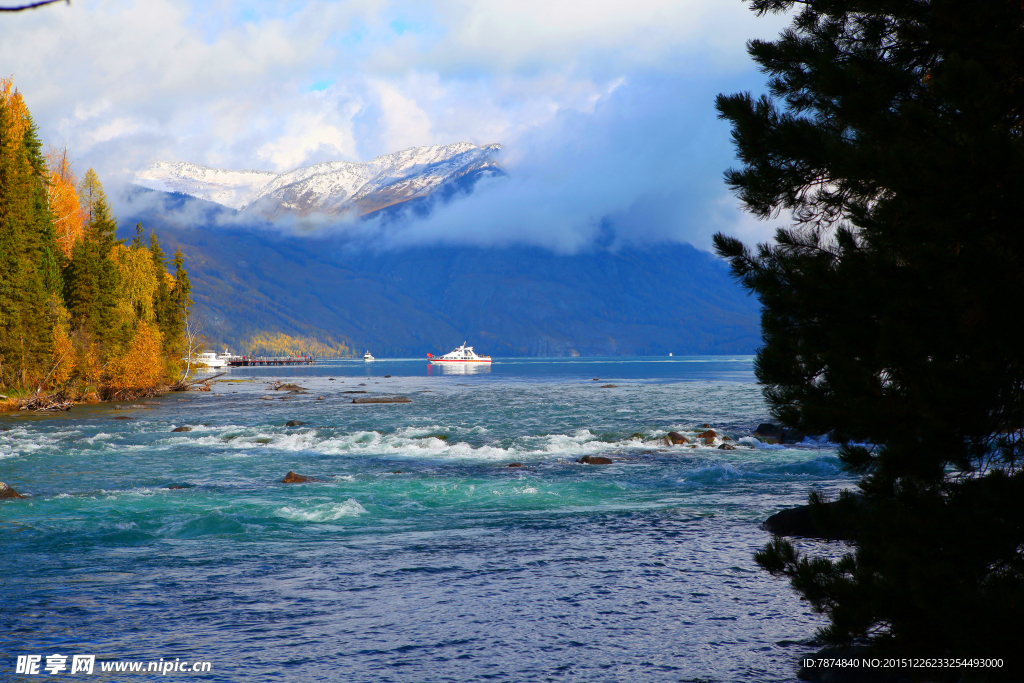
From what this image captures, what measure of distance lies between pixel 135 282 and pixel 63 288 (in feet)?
32.0

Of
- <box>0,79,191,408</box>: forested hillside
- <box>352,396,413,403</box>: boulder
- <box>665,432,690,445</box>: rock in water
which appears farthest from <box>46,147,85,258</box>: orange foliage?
<box>665,432,690,445</box>: rock in water

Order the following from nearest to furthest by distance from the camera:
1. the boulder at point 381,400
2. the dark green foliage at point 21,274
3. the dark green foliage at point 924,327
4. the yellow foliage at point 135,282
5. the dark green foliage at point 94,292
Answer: the dark green foliage at point 924,327
the dark green foliage at point 21,274
the dark green foliage at point 94,292
the boulder at point 381,400
the yellow foliage at point 135,282

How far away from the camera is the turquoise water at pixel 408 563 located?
9.42m

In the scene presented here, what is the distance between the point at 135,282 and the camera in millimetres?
71250

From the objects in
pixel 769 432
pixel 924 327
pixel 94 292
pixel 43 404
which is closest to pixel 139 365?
pixel 94 292

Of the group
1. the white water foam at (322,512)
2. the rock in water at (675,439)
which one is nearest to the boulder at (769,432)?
the rock in water at (675,439)

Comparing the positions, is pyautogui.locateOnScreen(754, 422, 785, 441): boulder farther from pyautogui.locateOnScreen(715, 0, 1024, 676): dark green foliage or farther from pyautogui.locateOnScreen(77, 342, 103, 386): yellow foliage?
pyautogui.locateOnScreen(77, 342, 103, 386): yellow foliage

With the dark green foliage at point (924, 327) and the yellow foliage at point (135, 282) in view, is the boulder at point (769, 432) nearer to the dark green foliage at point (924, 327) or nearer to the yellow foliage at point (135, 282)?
the dark green foliage at point (924, 327)

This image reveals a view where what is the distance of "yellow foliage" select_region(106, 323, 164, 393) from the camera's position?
65.8 meters

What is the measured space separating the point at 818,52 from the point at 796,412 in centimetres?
448

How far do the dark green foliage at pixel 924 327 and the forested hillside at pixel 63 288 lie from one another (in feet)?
201

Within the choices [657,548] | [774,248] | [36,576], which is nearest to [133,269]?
[36,576]

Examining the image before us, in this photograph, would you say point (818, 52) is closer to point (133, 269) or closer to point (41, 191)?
point (41, 191)

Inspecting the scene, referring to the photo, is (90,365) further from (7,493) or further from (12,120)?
(7,493)
